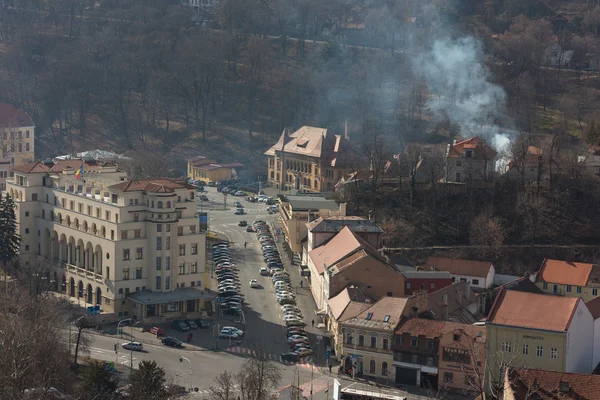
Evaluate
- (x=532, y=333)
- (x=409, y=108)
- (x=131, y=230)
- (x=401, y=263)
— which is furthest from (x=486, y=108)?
(x=532, y=333)

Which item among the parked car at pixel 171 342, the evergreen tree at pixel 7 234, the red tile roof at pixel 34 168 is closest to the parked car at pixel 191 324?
the parked car at pixel 171 342

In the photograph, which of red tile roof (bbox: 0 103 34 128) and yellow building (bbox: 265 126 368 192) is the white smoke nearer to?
yellow building (bbox: 265 126 368 192)

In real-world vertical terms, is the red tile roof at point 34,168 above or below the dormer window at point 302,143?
below

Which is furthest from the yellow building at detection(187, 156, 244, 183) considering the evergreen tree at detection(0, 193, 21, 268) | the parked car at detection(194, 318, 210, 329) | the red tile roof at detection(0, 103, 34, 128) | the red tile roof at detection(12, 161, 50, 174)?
the parked car at detection(194, 318, 210, 329)

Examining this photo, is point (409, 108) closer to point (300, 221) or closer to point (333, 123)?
point (333, 123)

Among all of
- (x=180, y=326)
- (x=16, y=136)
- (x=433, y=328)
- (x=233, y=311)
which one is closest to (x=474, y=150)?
(x=233, y=311)

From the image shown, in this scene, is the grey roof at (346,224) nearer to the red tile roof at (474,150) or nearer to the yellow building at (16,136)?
the red tile roof at (474,150)

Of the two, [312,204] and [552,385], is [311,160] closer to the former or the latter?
[312,204]
